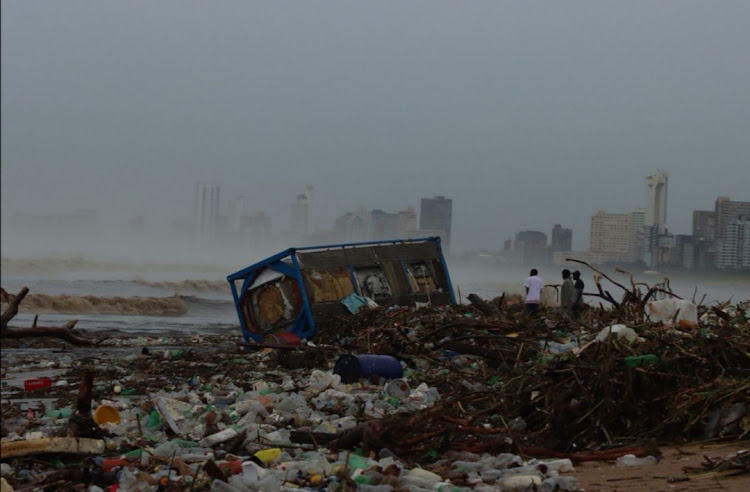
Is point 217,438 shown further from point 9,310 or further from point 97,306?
point 97,306

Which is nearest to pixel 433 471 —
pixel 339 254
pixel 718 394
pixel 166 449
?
pixel 166 449

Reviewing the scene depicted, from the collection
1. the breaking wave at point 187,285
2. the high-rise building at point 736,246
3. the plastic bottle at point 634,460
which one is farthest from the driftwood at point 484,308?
the breaking wave at point 187,285

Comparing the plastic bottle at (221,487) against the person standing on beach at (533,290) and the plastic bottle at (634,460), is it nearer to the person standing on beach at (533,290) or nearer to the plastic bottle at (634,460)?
the plastic bottle at (634,460)

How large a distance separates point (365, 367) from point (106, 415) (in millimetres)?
2853

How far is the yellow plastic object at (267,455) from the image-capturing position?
18.3 ft

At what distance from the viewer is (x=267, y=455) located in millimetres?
5625

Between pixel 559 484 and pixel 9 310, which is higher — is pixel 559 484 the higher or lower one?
the lower one

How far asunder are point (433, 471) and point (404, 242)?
9.52 metres

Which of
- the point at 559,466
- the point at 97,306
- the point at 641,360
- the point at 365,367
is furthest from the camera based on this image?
the point at 97,306

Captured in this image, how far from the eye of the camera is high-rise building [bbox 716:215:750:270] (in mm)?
20953

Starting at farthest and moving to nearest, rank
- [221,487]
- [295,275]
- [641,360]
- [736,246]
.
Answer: [736,246] → [295,275] → [641,360] → [221,487]

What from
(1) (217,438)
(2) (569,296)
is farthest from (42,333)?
(2) (569,296)

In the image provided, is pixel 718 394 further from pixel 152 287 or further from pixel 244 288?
pixel 152 287

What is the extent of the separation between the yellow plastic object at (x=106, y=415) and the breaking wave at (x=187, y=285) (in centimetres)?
4229
